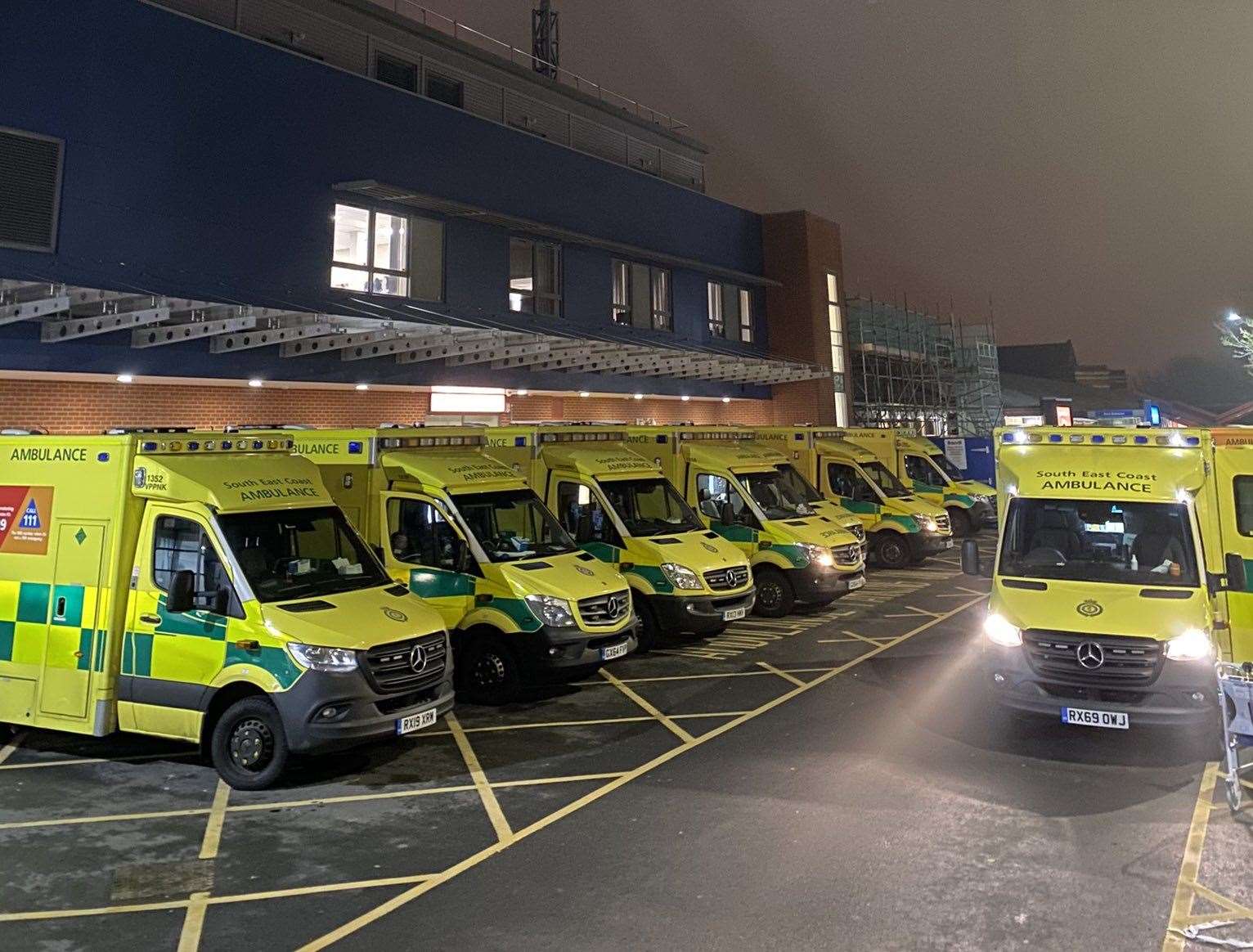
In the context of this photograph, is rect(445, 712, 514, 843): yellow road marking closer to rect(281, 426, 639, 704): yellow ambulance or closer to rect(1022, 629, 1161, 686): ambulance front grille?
rect(281, 426, 639, 704): yellow ambulance

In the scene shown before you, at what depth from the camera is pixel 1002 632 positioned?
26.1 feet

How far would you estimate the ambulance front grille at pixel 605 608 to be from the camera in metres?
9.72

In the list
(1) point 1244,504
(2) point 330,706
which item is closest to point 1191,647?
(1) point 1244,504

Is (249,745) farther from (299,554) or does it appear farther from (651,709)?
(651,709)

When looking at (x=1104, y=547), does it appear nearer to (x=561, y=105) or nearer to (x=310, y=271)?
(x=310, y=271)

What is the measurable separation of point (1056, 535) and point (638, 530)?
5.49m

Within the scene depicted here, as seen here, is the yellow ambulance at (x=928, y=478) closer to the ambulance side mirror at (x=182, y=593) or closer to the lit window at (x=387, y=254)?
the lit window at (x=387, y=254)

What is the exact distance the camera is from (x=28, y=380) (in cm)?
1428

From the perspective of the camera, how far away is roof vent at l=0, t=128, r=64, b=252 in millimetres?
14164

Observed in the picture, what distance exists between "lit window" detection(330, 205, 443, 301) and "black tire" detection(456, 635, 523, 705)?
1168cm

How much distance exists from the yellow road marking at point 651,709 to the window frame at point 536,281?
13479mm

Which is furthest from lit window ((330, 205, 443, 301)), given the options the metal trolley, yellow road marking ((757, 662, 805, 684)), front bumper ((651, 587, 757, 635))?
the metal trolley

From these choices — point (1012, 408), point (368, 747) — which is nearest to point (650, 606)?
point (368, 747)

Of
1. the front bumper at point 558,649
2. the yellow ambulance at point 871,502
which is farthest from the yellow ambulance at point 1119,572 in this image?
the yellow ambulance at point 871,502
